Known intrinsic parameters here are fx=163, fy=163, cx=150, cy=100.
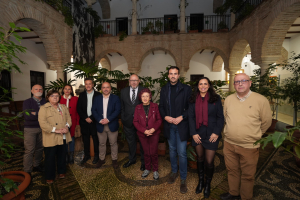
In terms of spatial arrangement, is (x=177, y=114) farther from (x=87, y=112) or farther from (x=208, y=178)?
(x=87, y=112)

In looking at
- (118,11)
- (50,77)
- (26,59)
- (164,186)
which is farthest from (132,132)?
(118,11)

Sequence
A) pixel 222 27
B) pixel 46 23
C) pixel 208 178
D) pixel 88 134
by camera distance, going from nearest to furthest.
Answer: pixel 208 178, pixel 88 134, pixel 46 23, pixel 222 27

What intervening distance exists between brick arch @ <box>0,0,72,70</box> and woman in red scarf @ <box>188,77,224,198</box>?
18.4ft

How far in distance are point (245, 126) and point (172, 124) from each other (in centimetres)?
96

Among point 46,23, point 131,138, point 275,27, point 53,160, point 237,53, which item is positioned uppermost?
point 46,23

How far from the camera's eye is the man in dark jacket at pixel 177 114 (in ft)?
7.88

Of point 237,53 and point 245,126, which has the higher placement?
point 237,53

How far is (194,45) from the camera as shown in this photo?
9070 mm

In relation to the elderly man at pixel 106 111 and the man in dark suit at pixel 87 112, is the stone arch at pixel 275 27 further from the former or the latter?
the man in dark suit at pixel 87 112

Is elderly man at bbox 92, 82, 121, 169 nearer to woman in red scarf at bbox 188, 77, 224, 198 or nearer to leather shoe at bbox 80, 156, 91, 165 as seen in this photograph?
leather shoe at bbox 80, 156, 91, 165

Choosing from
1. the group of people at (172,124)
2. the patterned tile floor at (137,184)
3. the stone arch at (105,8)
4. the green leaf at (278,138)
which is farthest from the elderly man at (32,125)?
the stone arch at (105,8)

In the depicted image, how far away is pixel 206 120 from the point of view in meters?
2.21

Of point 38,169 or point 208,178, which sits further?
point 38,169

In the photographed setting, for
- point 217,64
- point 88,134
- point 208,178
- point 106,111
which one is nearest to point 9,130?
point 106,111
